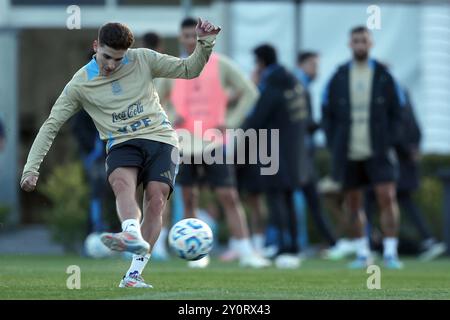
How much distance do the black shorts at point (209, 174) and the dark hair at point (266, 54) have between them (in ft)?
4.50

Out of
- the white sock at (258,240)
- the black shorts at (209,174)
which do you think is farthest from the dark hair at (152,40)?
the white sock at (258,240)

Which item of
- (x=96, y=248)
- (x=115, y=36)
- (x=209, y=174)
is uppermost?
(x=115, y=36)

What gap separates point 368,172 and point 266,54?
68.3 inches

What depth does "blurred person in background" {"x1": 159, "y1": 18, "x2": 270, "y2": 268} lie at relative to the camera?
12.5m

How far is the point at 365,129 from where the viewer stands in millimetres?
12695

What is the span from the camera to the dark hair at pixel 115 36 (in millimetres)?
8172

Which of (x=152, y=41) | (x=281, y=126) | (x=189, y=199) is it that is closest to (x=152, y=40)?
(x=152, y=41)

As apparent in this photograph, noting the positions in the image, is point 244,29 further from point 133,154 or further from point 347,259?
point 133,154

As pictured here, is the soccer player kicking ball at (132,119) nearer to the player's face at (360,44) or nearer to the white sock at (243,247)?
the white sock at (243,247)

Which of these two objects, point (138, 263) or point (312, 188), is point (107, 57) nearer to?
point (138, 263)

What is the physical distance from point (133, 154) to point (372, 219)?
8.78 meters

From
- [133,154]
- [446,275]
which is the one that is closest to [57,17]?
[446,275]

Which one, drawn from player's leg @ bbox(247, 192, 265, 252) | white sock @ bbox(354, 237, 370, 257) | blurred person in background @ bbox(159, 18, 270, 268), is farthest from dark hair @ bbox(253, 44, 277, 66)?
player's leg @ bbox(247, 192, 265, 252)
